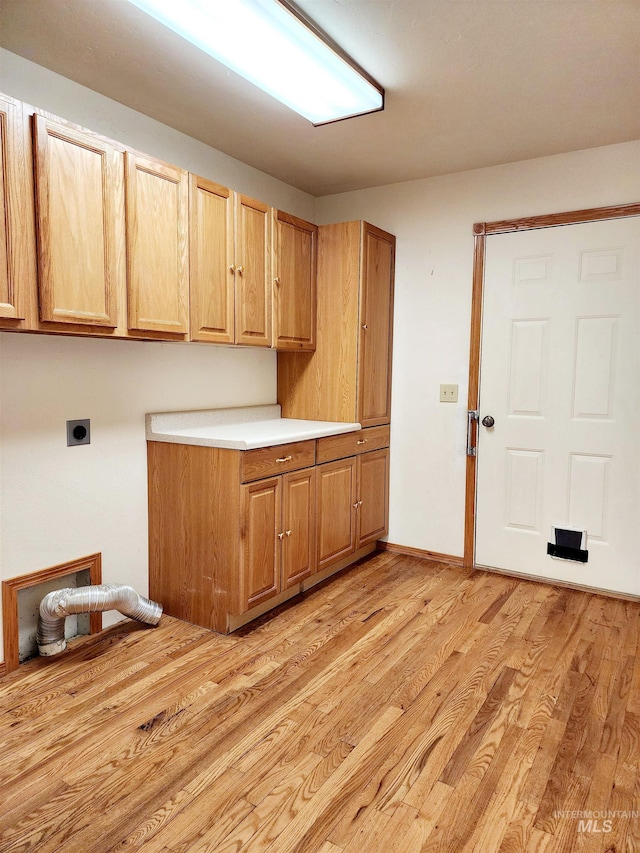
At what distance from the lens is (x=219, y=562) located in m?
2.52

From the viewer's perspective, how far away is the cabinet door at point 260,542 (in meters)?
2.49

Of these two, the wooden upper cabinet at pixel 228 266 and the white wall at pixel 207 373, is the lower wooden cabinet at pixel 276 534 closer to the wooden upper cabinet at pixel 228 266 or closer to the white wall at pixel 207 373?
the white wall at pixel 207 373

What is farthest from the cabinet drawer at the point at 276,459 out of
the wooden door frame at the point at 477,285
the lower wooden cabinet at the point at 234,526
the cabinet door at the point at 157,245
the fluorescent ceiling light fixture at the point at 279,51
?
the fluorescent ceiling light fixture at the point at 279,51

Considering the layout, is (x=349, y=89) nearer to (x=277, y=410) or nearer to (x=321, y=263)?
(x=321, y=263)

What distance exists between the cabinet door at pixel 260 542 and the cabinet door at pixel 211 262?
756mm

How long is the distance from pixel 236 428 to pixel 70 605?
118 cm

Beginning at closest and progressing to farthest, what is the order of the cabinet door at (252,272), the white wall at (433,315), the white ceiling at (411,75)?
the white ceiling at (411,75) < the cabinet door at (252,272) < the white wall at (433,315)

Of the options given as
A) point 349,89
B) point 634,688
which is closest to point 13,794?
point 634,688

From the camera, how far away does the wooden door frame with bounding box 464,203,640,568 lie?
2.95 m

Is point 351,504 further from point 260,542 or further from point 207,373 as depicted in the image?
point 207,373

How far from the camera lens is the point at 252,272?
2.80 metres

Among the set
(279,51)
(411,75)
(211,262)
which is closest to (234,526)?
(211,262)

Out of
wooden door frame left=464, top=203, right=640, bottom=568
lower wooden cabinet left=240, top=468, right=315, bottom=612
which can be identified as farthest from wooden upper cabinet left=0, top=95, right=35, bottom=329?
wooden door frame left=464, top=203, right=640, bottom=568

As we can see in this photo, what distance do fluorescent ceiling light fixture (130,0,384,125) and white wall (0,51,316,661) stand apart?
75 cm
